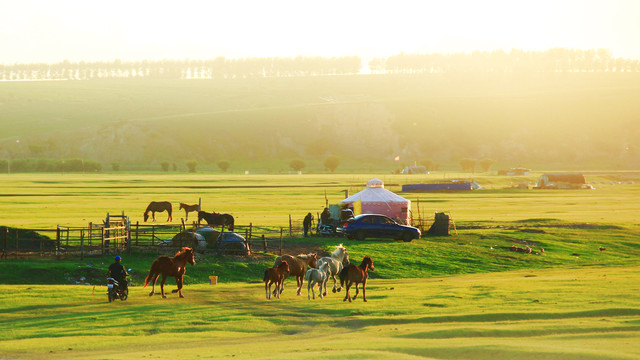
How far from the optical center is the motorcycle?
2598 cm

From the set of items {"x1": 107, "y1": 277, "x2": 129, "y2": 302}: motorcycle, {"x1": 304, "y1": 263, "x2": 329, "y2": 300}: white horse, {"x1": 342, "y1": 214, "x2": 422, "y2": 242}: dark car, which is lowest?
{"x1": 342, "y1": 214, "x2": 422, "y2": 242}: dark car

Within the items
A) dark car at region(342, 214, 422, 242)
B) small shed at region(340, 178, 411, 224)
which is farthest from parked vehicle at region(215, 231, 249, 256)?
small shed at region(340, 178, 411, 224)

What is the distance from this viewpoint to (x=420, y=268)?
136 feet

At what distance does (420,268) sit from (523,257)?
8.37 metres

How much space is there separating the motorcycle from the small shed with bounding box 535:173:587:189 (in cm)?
11109

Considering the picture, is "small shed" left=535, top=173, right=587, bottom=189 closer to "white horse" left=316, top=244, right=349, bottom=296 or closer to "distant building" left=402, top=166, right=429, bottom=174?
"distant building" left=402, top=166, right=429, bottom=174

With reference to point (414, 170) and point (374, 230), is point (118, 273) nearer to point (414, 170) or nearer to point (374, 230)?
point (374, 230)

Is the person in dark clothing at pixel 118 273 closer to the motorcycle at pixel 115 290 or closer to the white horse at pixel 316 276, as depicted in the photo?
the motorcycle at pixel 115 290

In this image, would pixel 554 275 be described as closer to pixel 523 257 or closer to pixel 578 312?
pixel 523 257

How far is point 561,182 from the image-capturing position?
12988 cm

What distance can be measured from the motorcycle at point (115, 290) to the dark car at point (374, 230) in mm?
24457

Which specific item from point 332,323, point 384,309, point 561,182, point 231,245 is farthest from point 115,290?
point 561,182

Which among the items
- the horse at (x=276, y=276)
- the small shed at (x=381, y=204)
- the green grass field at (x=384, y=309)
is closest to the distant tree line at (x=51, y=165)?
the small shed at (x=381, y=204)

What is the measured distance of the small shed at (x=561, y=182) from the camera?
12850 centimetres
